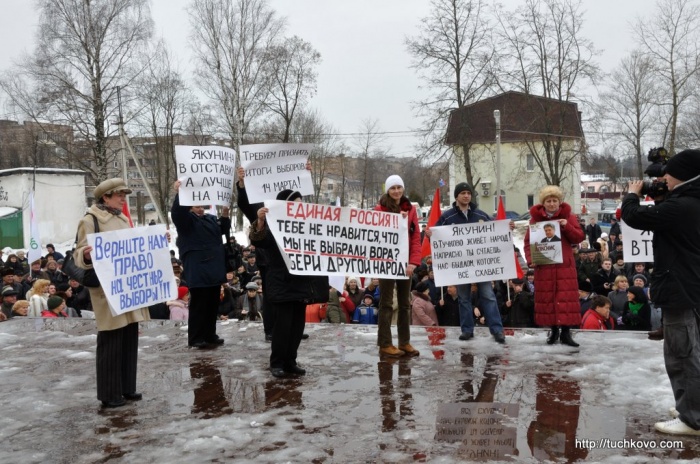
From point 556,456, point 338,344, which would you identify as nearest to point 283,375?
point 338,344

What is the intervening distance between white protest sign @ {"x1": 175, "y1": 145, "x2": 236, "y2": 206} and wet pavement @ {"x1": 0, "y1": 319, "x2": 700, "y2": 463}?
5.99 ft

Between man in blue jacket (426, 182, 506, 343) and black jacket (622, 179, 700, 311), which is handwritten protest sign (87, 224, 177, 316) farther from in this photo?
black jacket (622, 179, 700, 311)

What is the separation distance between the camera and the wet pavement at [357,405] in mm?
4867

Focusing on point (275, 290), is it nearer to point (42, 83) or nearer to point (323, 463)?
point (323, 463)

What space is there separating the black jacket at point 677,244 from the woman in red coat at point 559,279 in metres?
2.63

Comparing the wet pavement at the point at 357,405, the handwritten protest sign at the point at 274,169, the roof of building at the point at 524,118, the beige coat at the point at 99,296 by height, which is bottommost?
the wet pavement at the point at 357,405

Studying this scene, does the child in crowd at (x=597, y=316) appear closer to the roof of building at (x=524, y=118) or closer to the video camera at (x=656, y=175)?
the video camera at (x=656, y=175)

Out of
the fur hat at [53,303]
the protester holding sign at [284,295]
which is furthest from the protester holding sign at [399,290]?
the fur hat at [53,303]

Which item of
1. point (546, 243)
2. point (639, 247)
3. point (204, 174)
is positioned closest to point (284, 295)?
point (204, 174)

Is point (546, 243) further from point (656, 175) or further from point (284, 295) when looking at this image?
point (284, 295)

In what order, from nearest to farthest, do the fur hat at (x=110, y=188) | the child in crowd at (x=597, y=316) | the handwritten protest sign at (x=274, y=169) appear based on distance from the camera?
the fur hat at (x=110, y=188), the handwritten protest sign at (x=274, y=169), the child in crowd at (x=597, y=316)

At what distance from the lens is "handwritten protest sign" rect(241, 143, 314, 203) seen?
8.12 metres

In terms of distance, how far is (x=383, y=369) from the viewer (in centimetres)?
712

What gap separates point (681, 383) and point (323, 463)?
104 inches
